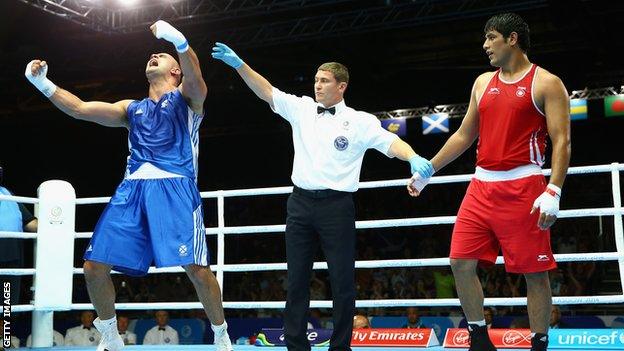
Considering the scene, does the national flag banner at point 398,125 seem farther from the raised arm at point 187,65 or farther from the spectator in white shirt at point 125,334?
the raised arm at point 187,65

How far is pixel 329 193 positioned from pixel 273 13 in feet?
22.8

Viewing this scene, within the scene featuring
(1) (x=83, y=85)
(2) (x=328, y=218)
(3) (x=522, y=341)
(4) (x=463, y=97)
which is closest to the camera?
(2) (x=328, y=218)

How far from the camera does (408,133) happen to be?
15789 mm

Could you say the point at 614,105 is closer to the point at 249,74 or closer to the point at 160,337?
the point at 160,337

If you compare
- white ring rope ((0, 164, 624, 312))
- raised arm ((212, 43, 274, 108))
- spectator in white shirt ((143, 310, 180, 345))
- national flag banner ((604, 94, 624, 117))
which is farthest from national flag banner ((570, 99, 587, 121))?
raised arm ((212, 43, 274, 108))

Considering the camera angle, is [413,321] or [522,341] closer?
[522,341]

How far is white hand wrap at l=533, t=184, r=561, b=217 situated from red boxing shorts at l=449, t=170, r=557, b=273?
90mm

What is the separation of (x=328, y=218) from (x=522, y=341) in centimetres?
159

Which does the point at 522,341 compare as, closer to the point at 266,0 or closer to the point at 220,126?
the point at 266,0

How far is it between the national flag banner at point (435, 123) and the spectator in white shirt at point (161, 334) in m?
7.77

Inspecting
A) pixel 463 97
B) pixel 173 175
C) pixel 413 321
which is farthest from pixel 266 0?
pixel 173 175

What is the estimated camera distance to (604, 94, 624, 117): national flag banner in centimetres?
1370

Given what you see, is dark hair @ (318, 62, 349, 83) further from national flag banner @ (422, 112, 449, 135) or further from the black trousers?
national flag banner @ (422, 112, 449, 135)

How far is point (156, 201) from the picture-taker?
3.80m
